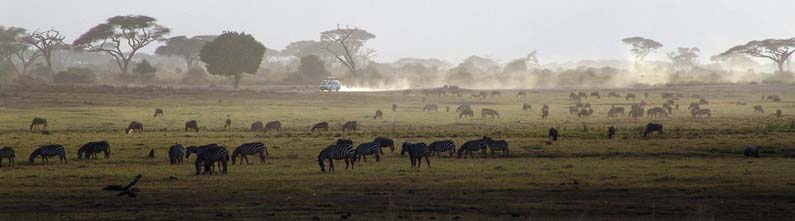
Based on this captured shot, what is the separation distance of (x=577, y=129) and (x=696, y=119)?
12311 millimetres

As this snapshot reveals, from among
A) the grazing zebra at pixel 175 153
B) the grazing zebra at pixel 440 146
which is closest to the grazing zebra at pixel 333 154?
the grazing zebra at pixel 440 146

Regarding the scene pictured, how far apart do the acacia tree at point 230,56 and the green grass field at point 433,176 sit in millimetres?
43666

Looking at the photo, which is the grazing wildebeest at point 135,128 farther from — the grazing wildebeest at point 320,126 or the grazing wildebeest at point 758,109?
the grazing wildebeest at point 758,109

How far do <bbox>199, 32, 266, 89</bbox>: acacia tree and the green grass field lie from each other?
143 ft

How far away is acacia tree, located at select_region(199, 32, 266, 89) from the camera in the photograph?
9812 cm

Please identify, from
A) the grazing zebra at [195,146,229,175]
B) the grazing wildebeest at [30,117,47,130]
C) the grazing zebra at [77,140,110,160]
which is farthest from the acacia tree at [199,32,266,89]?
the grazing zebra at [195,146,229,175]

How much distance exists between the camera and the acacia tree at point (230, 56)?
322 feet

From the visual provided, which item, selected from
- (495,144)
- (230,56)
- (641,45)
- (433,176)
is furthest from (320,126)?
(641,45)

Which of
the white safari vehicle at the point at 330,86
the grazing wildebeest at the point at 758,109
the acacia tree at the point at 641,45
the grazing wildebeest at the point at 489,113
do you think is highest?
the acacia tree at the point at 641,45

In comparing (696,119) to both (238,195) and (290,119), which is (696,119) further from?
(238,195)

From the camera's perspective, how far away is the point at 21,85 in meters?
78.8

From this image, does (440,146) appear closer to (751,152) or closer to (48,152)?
(751,152)

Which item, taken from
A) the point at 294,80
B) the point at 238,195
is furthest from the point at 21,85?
the point at 238,195

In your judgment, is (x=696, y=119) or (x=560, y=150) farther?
(x=696, y=119)
